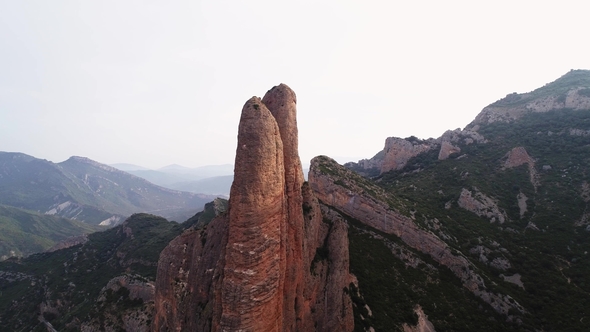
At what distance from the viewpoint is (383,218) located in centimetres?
4953

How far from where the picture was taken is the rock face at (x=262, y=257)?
68.9ft

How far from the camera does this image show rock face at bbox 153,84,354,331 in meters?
21.0

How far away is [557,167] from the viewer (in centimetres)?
6669

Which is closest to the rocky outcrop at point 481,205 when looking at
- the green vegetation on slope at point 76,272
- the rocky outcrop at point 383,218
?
the rocky outcrop at point 383,218

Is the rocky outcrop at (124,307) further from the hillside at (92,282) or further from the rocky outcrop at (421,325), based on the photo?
the rocky outcrop at (421,325)

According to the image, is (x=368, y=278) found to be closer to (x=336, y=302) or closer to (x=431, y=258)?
(x=336, y=302)

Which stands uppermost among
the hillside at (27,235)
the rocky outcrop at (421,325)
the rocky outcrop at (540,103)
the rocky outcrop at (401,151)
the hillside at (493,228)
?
the rocky outcrop at (540,103)

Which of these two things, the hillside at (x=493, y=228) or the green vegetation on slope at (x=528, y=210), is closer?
the hillside at (x=493, y=228)

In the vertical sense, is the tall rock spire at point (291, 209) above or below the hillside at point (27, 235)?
above

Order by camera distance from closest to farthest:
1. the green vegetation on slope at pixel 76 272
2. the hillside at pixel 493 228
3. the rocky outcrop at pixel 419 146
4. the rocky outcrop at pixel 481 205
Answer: the hillside at pixel 493 228
the rocky outcrop at pixel 481 205
the green vegetation on slope at pixel 76 272
the rocky outcrop at pixel 419 146

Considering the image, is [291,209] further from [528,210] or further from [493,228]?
[528,210]

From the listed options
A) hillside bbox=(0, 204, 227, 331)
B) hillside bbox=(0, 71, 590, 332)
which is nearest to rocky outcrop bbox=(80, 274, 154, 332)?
hillside bbox=(0, 204, 227, 331)

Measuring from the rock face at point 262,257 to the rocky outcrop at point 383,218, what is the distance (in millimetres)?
18761

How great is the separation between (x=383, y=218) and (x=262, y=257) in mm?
32877
